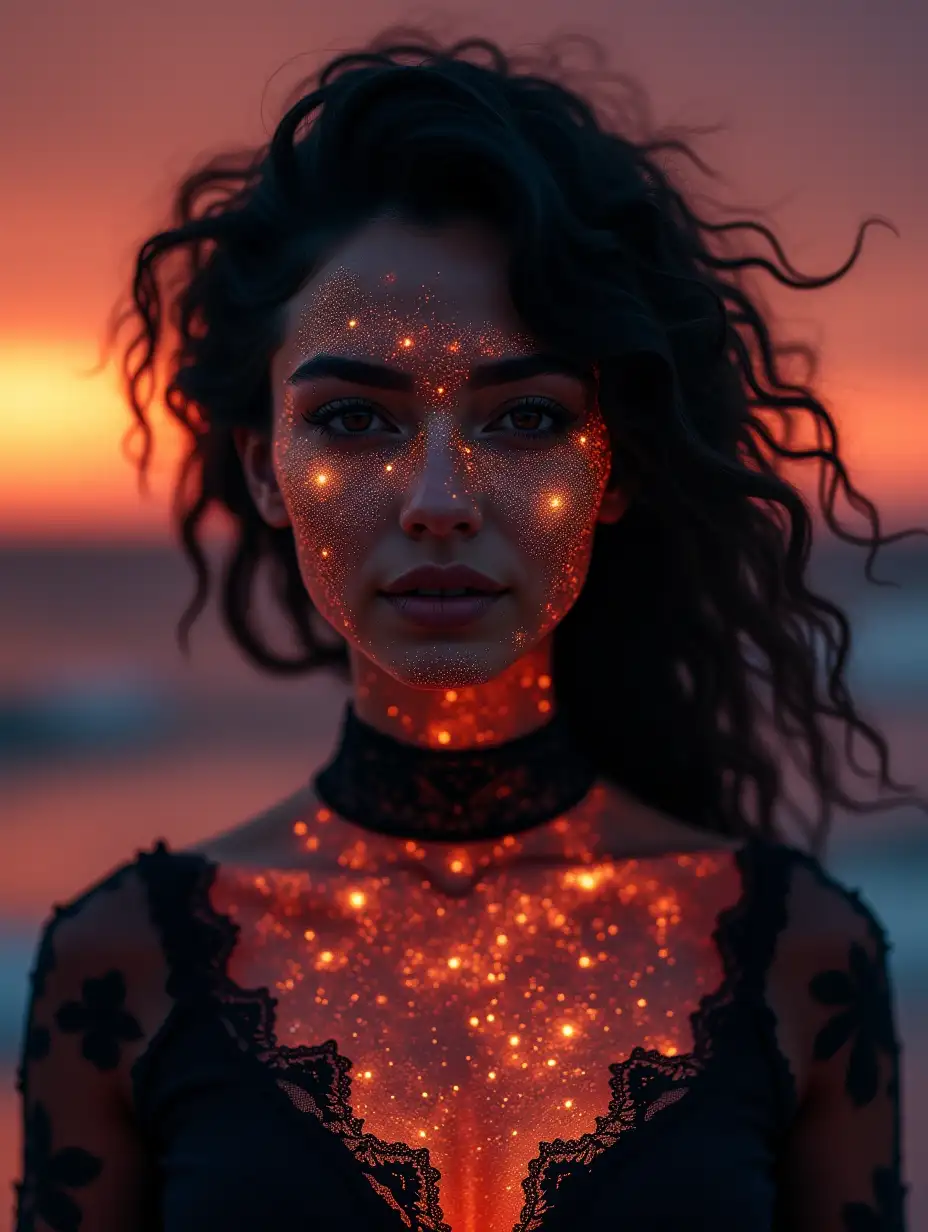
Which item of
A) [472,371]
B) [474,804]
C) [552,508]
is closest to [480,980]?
[474,804]

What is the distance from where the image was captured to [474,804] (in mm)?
1770

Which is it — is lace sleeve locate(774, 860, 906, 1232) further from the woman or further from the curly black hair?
the curly black hair

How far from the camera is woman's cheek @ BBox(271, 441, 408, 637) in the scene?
5.29ft

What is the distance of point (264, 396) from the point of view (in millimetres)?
1794

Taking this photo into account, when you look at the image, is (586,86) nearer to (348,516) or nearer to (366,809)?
(348,516)

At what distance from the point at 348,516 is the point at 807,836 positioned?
2.79 feet

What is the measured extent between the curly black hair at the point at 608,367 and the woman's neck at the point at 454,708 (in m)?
0.21

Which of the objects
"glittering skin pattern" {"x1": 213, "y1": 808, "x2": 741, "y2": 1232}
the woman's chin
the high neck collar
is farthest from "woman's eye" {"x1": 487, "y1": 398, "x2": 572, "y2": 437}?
"glittering skin pattern" {"x1": 213, "y1": 808, "x2": 741, "y2": 1232}

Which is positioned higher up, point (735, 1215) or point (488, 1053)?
point (488, 1053)

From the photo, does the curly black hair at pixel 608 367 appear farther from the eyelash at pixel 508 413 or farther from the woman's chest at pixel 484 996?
the woman's chest at pixel 484 996

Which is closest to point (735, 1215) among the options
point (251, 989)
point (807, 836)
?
point (251, 989)

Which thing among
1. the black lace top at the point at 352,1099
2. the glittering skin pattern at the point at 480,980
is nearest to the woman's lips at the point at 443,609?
the glittering skin pattern at the point at 480,980

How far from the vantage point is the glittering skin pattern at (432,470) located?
5.21ft

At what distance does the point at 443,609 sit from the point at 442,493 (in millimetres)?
113
